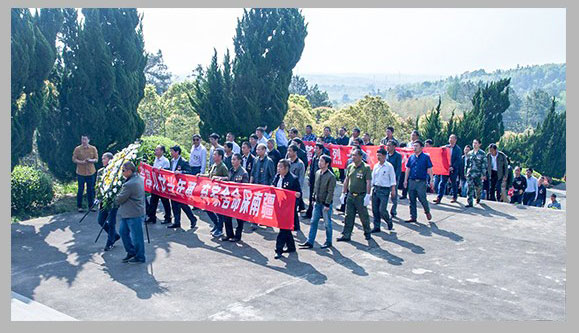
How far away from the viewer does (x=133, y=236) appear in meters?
9.59

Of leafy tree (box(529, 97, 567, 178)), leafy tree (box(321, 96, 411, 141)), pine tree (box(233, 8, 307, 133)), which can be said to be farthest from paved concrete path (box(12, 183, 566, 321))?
leafy tree (box(529, 97, 567, 178))

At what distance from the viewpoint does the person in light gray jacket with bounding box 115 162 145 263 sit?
941 centimetres

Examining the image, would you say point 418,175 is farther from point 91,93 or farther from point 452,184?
point 91,93

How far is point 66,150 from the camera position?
1545 cm

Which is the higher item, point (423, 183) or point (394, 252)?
point (423, 183)

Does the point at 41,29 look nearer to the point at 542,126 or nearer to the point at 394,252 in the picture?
the point at 394,252

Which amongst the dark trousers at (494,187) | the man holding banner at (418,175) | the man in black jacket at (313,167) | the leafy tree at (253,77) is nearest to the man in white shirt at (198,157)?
the man in black jacket at (313,167)

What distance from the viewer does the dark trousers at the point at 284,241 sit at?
10.1 meters

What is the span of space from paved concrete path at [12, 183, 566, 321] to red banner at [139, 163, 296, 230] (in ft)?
2.04

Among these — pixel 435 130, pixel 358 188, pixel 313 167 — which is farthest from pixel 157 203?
pixel 435 130

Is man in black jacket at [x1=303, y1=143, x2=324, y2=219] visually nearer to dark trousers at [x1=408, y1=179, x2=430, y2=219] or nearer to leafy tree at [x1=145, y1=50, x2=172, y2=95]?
dark trousers at [x1=408, y1=179, x2=430, y2=219]

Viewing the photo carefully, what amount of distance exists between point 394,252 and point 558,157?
2470 cm

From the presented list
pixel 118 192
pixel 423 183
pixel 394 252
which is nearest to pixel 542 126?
pixel 423 183

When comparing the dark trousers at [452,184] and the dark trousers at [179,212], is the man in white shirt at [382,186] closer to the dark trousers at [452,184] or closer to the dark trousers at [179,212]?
the dark trousers at [452,184]
